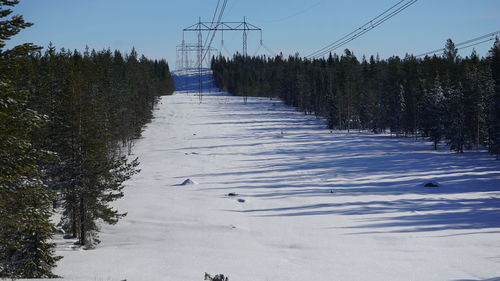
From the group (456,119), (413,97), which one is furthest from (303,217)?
(413,97)

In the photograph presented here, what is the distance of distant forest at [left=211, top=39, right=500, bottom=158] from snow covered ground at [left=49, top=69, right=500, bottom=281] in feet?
20.0

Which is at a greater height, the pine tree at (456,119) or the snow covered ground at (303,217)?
the pine tree at (456,119)

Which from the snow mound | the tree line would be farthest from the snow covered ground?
the tree line

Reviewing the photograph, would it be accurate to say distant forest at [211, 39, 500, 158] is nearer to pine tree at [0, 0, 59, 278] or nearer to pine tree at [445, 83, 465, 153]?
pine tree at [445, 83, 465, 153]

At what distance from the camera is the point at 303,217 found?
33562mm

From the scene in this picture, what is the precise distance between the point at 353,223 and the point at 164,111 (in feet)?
334

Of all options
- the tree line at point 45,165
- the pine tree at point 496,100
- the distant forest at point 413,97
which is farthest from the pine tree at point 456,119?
the tree line at point 45,165

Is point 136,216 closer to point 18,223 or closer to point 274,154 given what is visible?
point 18,223

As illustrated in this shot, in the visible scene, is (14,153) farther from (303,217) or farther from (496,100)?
(496,100)

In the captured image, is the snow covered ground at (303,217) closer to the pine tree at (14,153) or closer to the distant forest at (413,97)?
the pine tree at (14,153)

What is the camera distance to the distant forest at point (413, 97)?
229 feet

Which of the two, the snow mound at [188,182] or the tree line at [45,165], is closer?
the tree line at [45,165]

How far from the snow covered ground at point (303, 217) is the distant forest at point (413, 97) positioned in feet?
20.0

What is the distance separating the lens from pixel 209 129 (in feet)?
320
